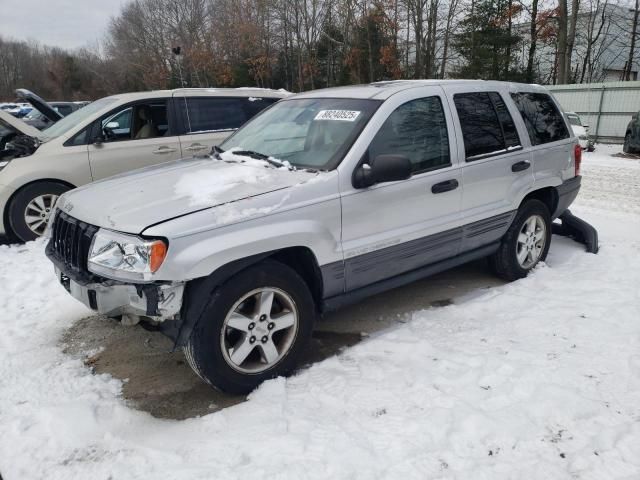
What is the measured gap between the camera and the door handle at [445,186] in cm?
387

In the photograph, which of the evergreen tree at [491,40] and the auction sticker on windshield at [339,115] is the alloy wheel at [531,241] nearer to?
the auction sticker on windshield at [339,115]

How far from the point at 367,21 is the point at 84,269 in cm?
3011

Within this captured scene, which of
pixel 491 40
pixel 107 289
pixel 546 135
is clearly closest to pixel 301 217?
pixel 107 289

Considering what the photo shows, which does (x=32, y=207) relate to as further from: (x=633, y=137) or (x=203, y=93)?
(x=633, y=137)

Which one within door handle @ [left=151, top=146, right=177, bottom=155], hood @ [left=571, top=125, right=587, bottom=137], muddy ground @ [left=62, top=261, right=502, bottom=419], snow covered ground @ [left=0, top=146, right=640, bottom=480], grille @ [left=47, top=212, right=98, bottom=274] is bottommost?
muddy ground @ [left=62, top=261, right=502, bottom=419]

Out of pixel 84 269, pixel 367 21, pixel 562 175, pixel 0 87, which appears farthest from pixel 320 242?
pixel 0 87

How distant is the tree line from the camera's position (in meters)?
24.4

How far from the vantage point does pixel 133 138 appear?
22.6 feet

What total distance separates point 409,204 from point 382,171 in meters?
0.53

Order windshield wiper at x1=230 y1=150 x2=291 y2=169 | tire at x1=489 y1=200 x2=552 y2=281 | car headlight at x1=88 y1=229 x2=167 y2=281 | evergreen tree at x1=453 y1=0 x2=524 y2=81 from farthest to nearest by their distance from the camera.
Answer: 1. evergreen tree at x1=453 y1=0 x2=524 y2=81
2. tire at x1=489 y1=200 x2=552 y2=281
3. windshield wiper at x1=230 y1=150 x2=291 y2=169
4. car headlight at x1=88 y1=229 x2=167 y2=281

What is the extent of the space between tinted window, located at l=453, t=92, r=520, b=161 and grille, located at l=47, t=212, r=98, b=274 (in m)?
2.92

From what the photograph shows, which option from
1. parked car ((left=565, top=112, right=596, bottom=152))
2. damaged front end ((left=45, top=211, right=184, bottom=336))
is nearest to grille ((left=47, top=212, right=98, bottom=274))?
damaged front end ((left=45, top=211, right=184, bottom=336))

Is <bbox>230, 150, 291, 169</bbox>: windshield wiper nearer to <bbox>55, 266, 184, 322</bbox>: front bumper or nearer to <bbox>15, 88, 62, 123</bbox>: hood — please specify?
<bbox>55, 266, 184, 322</bbox>: front bumper

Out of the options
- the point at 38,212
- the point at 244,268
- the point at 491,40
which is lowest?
the point at 38,212
